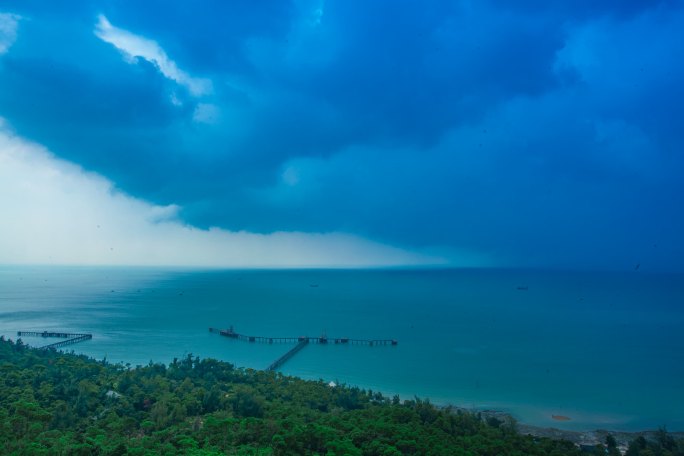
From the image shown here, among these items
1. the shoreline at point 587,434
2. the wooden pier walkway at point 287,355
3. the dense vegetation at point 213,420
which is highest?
the dense vegetation at point 213,420

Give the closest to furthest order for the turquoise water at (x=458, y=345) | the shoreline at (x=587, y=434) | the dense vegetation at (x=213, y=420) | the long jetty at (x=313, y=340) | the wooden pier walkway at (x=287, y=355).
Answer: the dense vegetation at (x=213, y=420) < the shoreline at (x=587, y=434) < the turquoise water at (x=458, y=345) < the wooden pier walkway at (x=287, y=355) < the long jetty at (x=313, y=340)

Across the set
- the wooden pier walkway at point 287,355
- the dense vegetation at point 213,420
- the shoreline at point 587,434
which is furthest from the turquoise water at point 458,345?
the dense vegetation at point 213,420

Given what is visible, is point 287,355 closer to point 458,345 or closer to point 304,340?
point 304,340

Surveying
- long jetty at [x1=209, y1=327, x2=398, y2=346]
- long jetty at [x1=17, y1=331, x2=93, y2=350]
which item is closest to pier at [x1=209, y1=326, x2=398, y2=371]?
long jetty at [x1=209, y1=327, x2=398, y2=346]

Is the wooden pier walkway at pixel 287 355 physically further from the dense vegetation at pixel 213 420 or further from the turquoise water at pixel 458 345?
the dense vegetation at pixel 213 420

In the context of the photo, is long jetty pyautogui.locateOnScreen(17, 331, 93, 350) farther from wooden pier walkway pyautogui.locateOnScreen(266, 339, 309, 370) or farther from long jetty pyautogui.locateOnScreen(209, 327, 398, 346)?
wooden pier walkway pyautogui.locateOnScreen(266, 339, 309, 370)

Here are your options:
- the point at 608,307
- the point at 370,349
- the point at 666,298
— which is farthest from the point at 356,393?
the point at 666,298

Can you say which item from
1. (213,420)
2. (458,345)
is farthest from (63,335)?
(458,345)

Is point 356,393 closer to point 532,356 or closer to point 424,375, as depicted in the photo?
point 424,375
